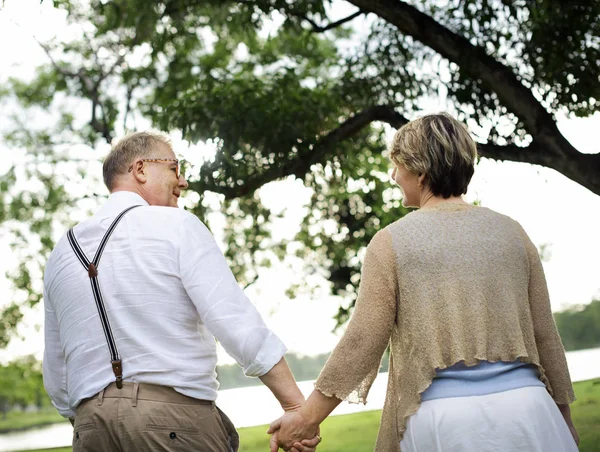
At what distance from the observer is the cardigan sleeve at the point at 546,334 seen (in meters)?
2.52

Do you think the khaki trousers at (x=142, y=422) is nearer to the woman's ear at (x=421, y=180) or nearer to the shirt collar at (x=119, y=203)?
the shirt collar at (x=119, y=203)

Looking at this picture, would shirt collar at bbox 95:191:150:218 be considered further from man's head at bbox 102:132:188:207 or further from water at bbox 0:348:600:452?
water at bbox 0:348:600:452

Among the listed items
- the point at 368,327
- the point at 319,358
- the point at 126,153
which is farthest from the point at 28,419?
the point at 368,327

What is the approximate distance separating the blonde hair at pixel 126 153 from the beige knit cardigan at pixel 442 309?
96cm

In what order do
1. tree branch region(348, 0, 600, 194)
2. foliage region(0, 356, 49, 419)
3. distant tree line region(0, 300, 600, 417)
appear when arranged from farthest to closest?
foliage region(0, 356, 49, 419)
distant tree line region(0, 300, 600, 417)
tree branch region(348, 0, 600, 194)

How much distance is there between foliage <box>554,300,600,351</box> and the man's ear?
40.5 feet

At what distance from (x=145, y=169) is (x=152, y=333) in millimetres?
718

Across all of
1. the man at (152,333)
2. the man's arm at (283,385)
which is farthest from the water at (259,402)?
the man at (152,333)

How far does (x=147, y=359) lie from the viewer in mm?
2330

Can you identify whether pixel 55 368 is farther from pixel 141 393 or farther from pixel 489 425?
pixel 489 425

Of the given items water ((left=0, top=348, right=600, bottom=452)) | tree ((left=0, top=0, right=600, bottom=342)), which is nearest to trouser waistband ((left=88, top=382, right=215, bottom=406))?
tree ((left=0, top=0, right=600, bottom=342))

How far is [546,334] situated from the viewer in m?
2.54

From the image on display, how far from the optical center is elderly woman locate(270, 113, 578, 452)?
2297 millimetres

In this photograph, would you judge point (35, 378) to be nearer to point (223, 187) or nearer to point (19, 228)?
point (19, 228)
